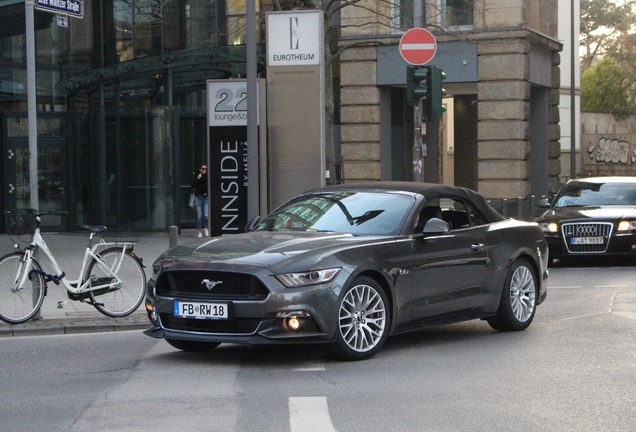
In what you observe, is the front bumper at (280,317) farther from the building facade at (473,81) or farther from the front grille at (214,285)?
the building facade at (473,81)

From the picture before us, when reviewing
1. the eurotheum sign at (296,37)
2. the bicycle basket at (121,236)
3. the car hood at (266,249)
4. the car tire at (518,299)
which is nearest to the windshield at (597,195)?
the eurotheum sign at (296,37)

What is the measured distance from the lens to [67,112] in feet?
100

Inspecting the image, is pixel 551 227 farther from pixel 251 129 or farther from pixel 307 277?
pixel 307 277

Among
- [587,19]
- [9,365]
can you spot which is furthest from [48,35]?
[587,19]

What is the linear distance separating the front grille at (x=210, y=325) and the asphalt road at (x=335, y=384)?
29cm

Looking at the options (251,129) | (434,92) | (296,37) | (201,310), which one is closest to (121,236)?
(251,129)

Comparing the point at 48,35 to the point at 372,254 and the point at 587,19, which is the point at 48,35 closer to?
the point at 372,254

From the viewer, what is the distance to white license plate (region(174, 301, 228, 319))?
30.9ft

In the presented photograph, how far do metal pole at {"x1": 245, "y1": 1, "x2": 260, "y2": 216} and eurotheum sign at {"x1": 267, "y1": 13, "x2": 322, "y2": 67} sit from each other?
77 centimetres

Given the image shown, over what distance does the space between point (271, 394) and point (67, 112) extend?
2337 centimetres

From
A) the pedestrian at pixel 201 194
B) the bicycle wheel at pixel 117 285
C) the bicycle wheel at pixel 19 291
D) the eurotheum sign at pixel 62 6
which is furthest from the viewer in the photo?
the pedestrian at pixel 201 194

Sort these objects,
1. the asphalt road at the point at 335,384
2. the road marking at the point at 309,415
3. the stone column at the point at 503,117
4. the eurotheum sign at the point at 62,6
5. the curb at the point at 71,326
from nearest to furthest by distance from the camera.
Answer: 1. the road marking at the point at 309,415
2. the asphalt road at the point at 335,384
3. the curb at the point at 71,326
4. the eurotheum sign at the point at 62,6
5. the stone column at the point at 503,117

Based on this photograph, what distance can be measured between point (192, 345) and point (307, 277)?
5.17ft

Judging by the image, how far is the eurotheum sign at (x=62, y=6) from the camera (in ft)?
43.7
